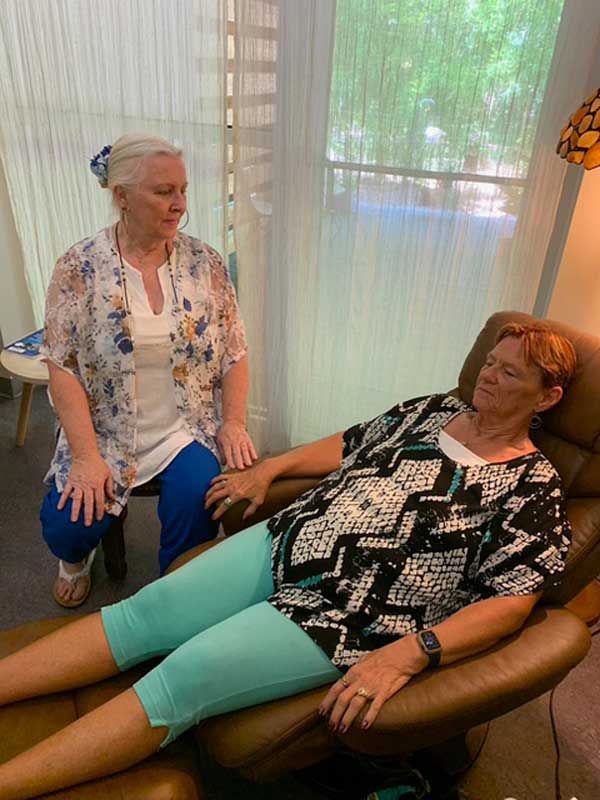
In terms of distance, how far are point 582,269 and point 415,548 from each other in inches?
40.9

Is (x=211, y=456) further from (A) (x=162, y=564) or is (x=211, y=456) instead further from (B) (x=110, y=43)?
(B) (x=110, y=43)

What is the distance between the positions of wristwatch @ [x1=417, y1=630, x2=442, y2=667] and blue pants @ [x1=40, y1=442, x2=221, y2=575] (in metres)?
0.69

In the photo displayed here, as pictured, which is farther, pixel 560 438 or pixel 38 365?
pixel 38 365

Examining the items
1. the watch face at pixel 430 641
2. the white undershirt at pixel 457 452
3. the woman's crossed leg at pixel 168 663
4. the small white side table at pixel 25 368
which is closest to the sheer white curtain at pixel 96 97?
the small white side table at pixel 25 368

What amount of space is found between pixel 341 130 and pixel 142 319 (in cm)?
90

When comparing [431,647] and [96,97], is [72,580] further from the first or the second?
[96,97]

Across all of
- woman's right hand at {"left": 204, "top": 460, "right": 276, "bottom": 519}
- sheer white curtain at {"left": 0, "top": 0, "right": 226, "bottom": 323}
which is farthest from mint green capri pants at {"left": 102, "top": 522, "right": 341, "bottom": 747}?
sheer white curtain at {"left": 0, "top": 0, "right": 226, "bottom": 323}

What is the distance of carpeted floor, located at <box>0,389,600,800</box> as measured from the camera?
144cm

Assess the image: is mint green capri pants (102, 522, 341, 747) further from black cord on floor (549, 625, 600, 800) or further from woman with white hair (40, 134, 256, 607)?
black cord on floor (549, 625, 600, 800)

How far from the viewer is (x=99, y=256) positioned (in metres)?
1.58

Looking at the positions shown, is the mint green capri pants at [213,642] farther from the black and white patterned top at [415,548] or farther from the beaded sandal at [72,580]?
the beaded sandal at [72,580]

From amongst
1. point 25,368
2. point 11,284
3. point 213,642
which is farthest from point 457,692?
point 11,284

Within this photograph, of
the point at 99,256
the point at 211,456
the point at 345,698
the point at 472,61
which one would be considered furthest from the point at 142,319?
the point at 472,61

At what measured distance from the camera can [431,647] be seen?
3.64 ft
